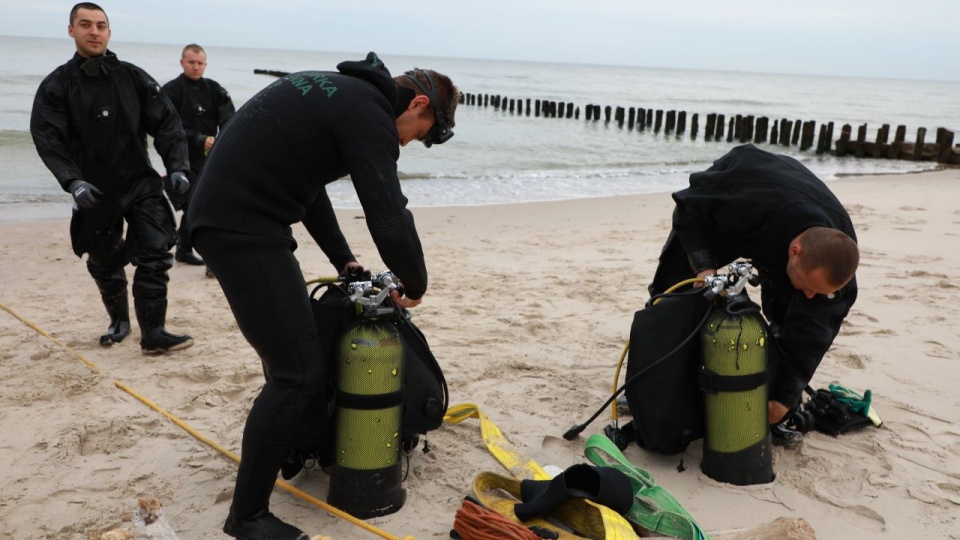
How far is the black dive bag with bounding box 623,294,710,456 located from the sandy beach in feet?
0.59

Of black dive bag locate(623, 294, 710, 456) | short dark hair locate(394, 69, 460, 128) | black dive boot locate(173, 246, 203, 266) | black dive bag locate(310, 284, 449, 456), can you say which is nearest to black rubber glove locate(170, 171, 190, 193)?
black dive bag locate(310, 284, 449, 456)

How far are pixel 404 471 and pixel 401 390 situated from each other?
592 mm

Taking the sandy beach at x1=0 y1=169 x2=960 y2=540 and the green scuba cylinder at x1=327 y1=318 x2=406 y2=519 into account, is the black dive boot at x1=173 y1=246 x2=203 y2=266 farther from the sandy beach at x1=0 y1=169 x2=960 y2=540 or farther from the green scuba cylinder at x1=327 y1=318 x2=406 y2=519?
the green scuba cylinder at x1=327 y1=318 x2=406 y2=519

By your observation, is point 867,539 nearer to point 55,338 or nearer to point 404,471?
point 404,471

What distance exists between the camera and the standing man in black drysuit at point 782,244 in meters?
3.02

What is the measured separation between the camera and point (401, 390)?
9.55ft

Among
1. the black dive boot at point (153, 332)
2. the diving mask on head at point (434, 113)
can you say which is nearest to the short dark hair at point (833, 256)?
the diving mask on head at point (434, 113)

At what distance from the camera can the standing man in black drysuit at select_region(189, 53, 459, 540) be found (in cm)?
248

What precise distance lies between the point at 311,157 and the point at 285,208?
20cm

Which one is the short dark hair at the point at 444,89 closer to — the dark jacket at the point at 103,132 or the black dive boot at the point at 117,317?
the dark jacket at the point at 103,132

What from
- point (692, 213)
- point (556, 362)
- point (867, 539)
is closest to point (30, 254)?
point (556, 362)

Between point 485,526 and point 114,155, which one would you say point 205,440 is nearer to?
point 485,526

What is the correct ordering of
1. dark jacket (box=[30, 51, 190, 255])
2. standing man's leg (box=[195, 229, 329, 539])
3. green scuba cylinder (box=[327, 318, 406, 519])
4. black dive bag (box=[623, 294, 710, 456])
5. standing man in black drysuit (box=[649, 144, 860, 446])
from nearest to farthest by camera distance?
standing man's leg (box=[195, 229, 329, 539]), green scuba cylinder (box=[327, 318, 406, 519]), standing man in black drysuit (box=[649, 144, 860, 446]), black dive bag (box=[623, 294, 710, 456]), dark jacket (box=[30, 51, 190, 255])

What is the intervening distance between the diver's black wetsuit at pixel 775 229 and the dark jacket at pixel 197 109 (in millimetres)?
4782
